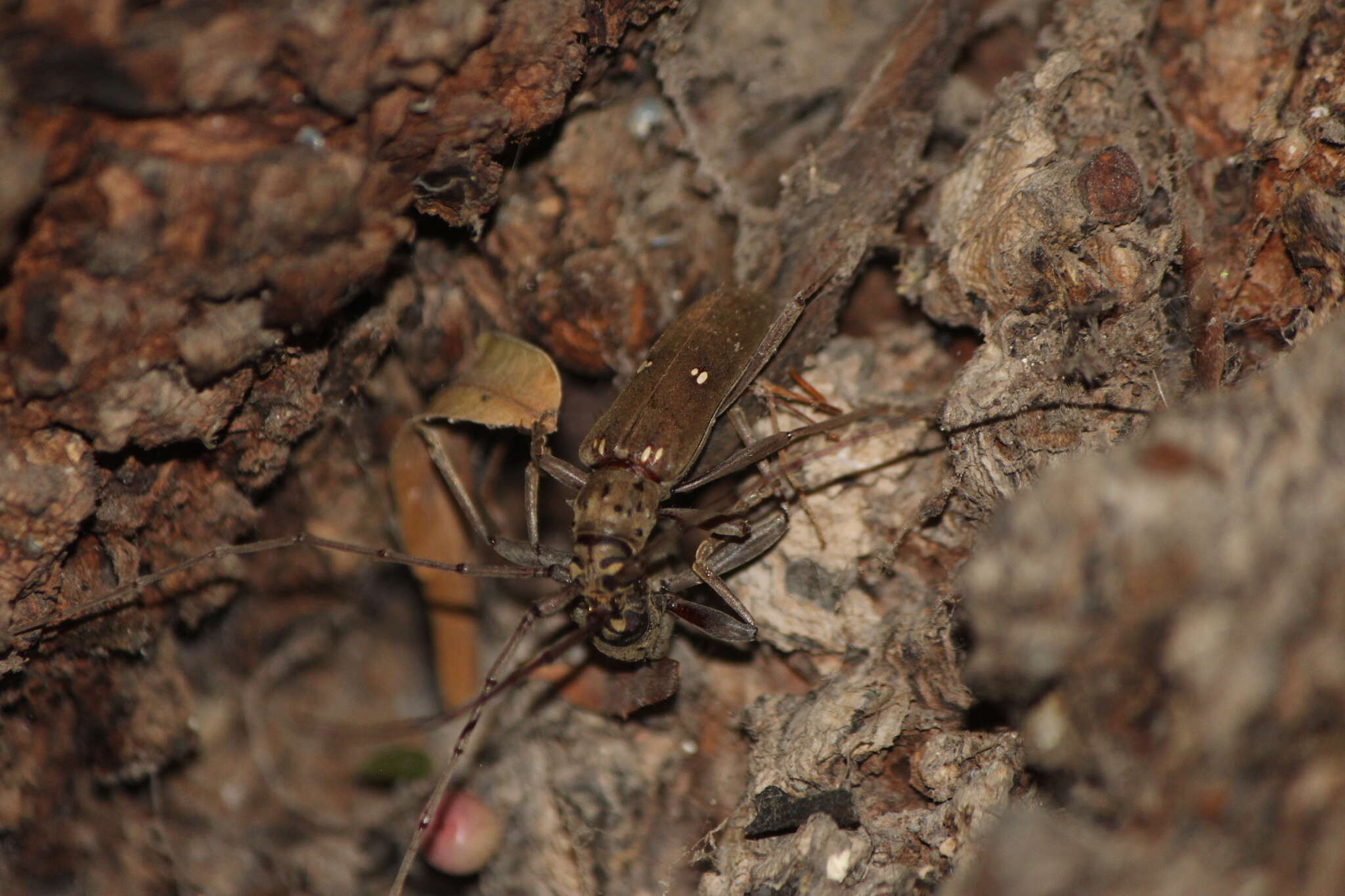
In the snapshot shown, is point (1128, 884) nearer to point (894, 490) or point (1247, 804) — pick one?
point (1247, 804)

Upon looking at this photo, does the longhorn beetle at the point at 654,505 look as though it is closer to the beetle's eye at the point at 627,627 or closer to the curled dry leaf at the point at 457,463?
the beetle's eye at the point at 627,627

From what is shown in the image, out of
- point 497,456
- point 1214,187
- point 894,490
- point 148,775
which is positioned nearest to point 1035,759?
point 894,490

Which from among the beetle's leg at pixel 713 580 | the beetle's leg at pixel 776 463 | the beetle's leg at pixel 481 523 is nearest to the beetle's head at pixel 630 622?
the beetle's leg at pixel 713 580

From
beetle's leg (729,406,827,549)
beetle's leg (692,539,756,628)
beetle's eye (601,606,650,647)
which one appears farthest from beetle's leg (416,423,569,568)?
beetle's leg (729,406,827,549)

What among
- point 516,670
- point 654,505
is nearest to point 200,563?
point 516,670

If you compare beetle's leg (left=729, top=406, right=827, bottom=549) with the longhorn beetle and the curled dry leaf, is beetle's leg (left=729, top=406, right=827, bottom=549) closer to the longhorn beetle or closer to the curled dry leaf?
the longhorn beetle
